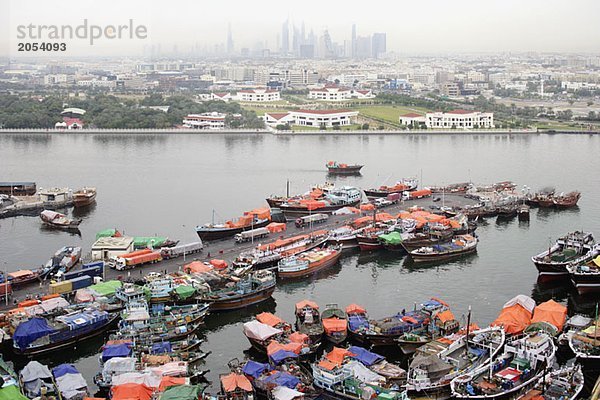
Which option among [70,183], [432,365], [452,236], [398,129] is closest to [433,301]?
[432,365]

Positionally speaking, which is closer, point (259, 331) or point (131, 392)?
point (131, 392)

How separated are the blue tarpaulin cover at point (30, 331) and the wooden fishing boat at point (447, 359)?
11.7 feet

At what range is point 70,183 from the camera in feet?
53.0

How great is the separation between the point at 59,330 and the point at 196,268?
7.53 ft

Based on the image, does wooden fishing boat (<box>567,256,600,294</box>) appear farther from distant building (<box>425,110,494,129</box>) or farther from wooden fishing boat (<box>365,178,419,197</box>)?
distant building (<box>425,110,494,129</box>)

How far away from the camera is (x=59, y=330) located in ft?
24.4

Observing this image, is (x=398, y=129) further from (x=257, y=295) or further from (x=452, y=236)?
(x=257, y=295)

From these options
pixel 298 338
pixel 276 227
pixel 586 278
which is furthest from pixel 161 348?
pixel 586 278

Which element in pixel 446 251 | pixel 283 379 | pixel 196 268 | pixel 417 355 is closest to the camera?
pixel 283 379

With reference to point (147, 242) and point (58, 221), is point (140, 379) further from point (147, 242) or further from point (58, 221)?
point (58, 221)

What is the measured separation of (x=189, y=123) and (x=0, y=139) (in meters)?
6.21

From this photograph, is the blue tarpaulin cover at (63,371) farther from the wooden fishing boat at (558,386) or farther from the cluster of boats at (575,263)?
the cluster of boats at (575,263)

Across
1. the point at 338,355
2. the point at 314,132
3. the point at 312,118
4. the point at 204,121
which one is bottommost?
the point at 338,355

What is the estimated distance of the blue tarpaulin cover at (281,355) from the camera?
6.78m
